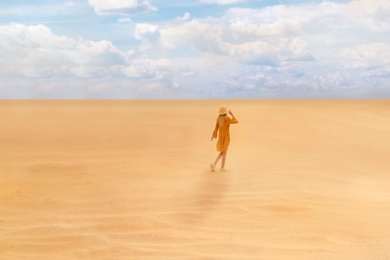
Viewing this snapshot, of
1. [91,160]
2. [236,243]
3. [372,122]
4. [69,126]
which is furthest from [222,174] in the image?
[372,122]

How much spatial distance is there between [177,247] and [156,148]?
680 cm

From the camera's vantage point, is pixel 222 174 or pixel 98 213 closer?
pixel 98 213

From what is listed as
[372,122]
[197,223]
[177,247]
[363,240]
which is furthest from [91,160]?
[372,122]

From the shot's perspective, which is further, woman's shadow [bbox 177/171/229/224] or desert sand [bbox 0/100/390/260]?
woman's shadow [bbox 177/171/229/224]

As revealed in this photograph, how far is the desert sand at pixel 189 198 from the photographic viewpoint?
5559mm

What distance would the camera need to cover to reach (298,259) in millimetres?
5117

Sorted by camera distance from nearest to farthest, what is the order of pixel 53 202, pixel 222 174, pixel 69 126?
pixel 53 202 → pixel 222 174 → pixel 69 126

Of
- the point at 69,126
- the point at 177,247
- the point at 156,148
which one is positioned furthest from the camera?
the point at 69,126

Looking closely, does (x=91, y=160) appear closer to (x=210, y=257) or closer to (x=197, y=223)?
(x=197, y=223)

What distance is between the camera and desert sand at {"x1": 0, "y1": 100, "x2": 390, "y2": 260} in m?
5.56

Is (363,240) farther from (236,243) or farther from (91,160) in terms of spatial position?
(91,160)

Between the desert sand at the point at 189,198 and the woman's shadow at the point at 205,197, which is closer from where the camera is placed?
the desert sand at the point at 189,198

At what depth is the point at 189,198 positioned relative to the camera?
754 cm

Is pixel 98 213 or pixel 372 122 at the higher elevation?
pixel 372 122
